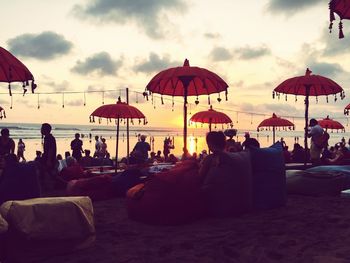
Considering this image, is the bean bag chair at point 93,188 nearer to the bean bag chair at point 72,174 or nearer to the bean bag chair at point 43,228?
the bean bag chair at point 72,174

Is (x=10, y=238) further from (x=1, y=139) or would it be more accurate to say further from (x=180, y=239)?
(x=1, y=139)

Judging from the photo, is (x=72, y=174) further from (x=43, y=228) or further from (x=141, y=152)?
(x=43, y=228)

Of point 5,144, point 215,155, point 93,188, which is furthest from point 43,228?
point 5,144

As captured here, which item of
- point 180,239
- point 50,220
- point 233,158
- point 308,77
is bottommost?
point 180,239

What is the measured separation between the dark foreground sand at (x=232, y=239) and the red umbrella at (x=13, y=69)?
2.53 meters

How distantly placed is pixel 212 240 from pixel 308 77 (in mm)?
7565

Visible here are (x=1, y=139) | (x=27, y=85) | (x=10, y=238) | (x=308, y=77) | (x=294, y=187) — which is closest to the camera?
(x=10, y=238)

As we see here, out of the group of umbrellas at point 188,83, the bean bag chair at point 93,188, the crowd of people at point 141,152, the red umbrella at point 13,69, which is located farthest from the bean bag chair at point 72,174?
the red umbrella at point 13,69

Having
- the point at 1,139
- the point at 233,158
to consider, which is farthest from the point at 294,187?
the point at 1,139

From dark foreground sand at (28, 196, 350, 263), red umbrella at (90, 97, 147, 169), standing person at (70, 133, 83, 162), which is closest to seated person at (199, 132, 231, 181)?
dark foreground sand at (28, 196, 350, 263)

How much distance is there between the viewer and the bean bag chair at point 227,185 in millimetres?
6016

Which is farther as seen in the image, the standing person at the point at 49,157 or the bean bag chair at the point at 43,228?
the standing person at the point at 49,157

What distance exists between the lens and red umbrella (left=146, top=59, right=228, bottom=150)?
27.2 ft

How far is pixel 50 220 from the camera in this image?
438 centimetres
